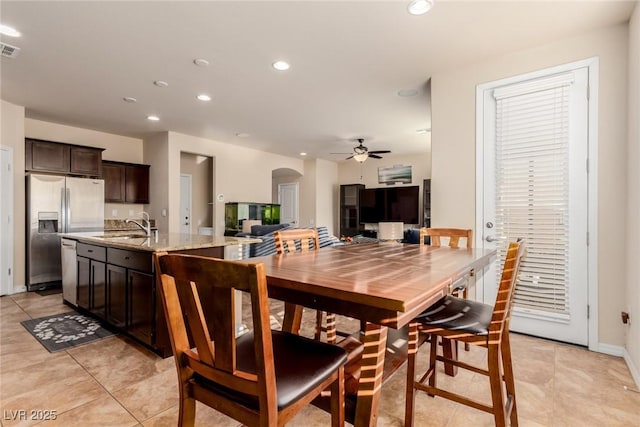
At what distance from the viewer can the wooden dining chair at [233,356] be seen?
32.4 inches

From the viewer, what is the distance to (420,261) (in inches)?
65.9

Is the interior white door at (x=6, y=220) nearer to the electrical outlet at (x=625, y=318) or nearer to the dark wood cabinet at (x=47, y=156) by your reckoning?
the dark wood cabinet at (x=47, y=156)

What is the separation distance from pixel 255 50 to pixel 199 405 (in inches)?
115

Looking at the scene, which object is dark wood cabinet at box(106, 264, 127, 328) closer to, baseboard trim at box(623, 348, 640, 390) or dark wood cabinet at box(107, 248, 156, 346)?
dark wood cabinet at box(107, 248, 156, 346)

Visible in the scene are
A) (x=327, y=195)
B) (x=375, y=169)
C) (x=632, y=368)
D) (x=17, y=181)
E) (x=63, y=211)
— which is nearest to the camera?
(x=632, y=368)

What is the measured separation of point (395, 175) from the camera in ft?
27.7

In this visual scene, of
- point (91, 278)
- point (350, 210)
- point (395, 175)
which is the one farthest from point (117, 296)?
point (395, 175)

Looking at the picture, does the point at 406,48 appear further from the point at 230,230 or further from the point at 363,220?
the point at 363,220

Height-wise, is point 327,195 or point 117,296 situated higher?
point 327,195

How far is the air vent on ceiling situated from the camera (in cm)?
285

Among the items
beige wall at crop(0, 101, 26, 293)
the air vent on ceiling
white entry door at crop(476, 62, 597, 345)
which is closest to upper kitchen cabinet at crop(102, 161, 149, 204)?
beige wall at crop(0, 101, 26, 293)

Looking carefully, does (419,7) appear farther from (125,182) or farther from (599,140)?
(125,182)

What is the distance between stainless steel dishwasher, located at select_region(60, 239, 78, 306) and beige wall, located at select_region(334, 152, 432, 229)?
660 centimetres

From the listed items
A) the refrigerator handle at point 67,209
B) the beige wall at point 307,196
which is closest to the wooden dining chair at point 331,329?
the refrigerator handle at point 67,209
